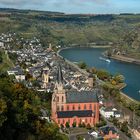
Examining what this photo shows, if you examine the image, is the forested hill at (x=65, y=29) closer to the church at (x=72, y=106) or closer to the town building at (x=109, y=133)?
the church at (x=72, y=106)

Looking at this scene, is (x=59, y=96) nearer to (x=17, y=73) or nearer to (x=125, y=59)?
(x=17, y=73)

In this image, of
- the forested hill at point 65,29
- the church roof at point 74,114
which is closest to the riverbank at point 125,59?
the forested hill at point 65,29

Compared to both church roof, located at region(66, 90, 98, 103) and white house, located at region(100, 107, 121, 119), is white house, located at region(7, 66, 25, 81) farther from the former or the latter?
church roof, located at region(66, 90, 98, 103)

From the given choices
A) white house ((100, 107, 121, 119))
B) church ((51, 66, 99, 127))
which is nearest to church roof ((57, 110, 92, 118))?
church ((51, 66, 99, 127))

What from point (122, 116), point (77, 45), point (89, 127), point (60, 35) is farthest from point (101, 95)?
point (60, 35)

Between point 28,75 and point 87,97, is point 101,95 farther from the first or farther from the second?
point 28,75

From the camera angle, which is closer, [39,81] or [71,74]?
[39,81]

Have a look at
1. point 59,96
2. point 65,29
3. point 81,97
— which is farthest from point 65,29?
point 59,96
